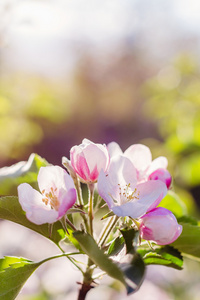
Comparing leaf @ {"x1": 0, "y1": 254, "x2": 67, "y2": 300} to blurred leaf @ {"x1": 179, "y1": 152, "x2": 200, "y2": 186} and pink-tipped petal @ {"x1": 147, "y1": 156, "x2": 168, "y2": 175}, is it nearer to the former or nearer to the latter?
pink-tipped petal @ {"x1": 147, "y1": 156, "x2": 168, "y2": 175}

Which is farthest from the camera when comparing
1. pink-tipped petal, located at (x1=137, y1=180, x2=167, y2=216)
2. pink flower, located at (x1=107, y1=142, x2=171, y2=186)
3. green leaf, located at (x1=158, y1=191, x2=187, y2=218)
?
green leaf, located at (x1=158, y1=191, x2=187, y2=218)

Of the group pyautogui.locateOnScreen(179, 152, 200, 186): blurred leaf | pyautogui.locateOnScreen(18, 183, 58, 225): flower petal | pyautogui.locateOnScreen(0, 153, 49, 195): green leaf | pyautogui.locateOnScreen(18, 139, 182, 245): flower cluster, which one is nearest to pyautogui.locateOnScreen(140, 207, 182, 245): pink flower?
pyautogui.locateOnScreen(18, 139, 182, 245): flower cluster

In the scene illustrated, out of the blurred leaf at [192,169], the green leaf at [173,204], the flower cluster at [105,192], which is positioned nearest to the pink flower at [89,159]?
the flower cluster at [105,192]

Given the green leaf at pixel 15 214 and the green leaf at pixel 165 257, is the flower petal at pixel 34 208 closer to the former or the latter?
the green leaf at pixel 15 214

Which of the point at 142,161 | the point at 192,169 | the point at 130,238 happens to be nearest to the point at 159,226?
the point at 130,238

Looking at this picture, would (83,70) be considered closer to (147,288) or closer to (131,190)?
(147,288)

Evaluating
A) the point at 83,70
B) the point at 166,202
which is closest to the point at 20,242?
the point at 166,202

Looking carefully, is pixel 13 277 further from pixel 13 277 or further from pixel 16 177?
pixel 16 177

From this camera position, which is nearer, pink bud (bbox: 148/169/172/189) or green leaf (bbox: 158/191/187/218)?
pink bud (bbox: 148/169/172/189)
